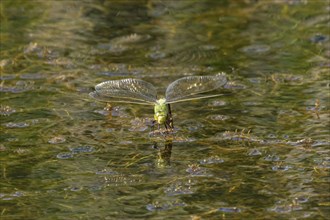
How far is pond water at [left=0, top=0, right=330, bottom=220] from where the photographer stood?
4.74m

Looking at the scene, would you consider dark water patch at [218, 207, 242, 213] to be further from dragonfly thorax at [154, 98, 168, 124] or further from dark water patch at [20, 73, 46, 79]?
dark water patch at [20, 73, 46, 79]

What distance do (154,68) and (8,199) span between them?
2536 millimetres

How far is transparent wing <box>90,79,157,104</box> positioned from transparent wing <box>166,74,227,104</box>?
130 mm

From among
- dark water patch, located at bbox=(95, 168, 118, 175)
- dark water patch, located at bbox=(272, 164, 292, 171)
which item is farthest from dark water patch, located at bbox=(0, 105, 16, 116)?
dark water patch, located at bbox=(272, 164, 292, 171)

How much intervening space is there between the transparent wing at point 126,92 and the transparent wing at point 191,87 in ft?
0.43

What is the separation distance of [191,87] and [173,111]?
0.99 ft

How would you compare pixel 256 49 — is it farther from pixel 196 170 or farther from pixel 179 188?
pixel 179 188

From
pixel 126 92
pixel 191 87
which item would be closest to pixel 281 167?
pixel 191 87

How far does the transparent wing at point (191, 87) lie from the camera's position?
18.8ft

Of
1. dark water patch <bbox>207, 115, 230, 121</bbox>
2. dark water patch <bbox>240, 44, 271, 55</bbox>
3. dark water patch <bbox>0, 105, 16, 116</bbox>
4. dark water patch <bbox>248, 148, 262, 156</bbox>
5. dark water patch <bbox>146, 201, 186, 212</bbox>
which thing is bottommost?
dark water patch <bbox>146, 201, 186, 212</bbox>

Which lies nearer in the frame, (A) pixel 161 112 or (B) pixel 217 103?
(A) pixel 161 112

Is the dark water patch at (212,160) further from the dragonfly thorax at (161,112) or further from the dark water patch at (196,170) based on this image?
the dragonfly thorax at (161,112)

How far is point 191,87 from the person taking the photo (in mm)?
5918

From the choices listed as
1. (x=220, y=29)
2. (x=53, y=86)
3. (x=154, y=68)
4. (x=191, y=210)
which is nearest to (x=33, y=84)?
(x=53, y=86)
